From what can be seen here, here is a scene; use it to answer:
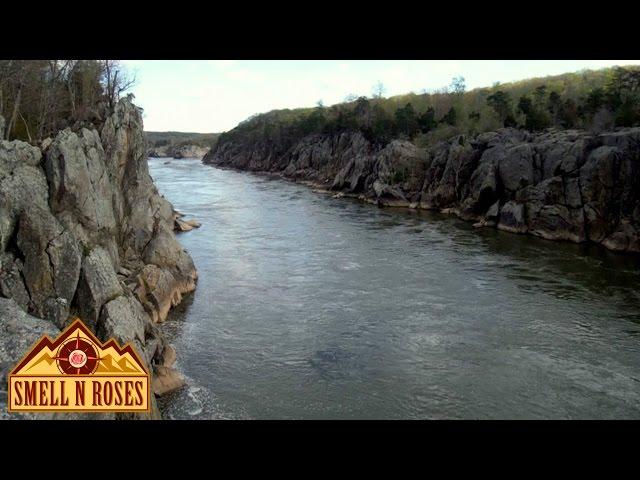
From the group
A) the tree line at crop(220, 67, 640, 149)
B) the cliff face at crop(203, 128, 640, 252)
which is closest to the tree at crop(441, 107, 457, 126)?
the tree line at crop(220, 67, 640, 149)

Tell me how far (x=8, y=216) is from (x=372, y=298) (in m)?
16.0

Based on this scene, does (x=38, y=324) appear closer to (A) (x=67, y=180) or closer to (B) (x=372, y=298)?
(A) (x=67, y=180)

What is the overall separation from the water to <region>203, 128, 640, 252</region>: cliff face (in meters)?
2.94

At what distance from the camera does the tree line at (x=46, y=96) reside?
28.4 m

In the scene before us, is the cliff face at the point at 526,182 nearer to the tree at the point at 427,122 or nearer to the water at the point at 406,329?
the water at the point at 406,329

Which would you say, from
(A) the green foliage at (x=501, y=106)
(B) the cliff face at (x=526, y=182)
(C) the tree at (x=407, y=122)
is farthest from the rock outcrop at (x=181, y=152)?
(A) the green foliage at (x=501, y=106)

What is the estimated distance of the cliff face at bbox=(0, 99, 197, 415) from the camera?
14617 mm

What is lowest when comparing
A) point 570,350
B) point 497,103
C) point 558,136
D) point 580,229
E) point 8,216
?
point 570,350

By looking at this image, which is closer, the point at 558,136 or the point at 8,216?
the point at 8,216

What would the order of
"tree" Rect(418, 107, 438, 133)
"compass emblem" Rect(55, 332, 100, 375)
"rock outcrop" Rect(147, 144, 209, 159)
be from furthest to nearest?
"rock outcrop" Rect(147, 144, 209, 159) → "tree" Rect(418, 107, 438, 133) → "compass emblem" Rect(55, 332, 100, 375)

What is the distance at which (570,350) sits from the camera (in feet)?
65.7

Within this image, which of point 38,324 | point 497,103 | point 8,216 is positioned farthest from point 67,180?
point 497,103

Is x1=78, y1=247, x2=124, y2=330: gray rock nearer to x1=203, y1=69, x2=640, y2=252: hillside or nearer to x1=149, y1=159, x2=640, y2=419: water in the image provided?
x1=149, y1=159, x2=640, y2=419: water

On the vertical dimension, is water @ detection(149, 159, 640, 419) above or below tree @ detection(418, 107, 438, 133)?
below
